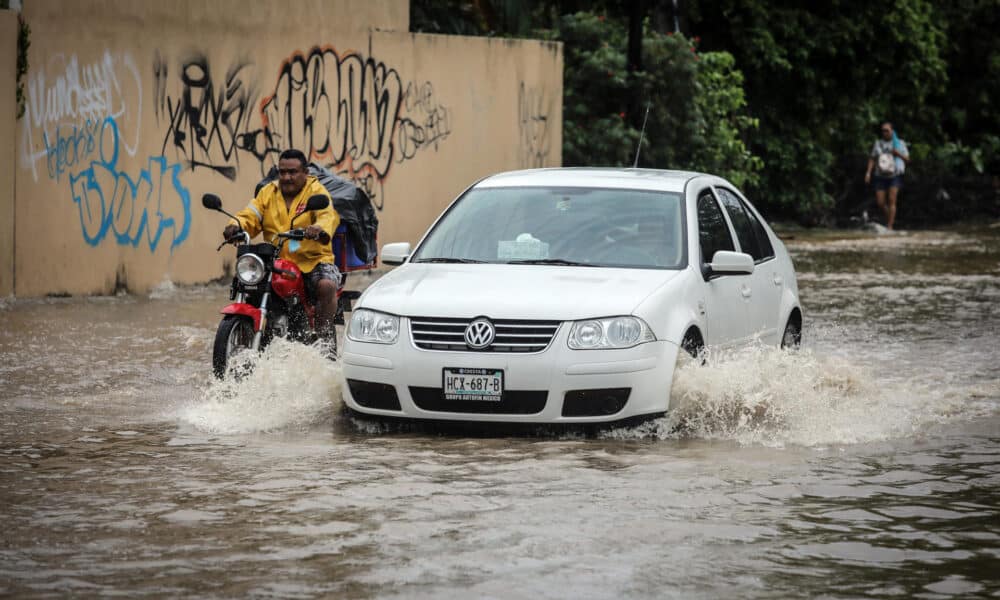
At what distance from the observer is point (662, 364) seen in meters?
8.74

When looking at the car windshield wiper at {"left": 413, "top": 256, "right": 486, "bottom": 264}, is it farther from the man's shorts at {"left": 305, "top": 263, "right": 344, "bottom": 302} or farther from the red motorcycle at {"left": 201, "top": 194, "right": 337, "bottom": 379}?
the man's shorts at {"left": 305, "top": 263, "right": 344, "bottom": 302}

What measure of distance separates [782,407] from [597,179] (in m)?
1.89

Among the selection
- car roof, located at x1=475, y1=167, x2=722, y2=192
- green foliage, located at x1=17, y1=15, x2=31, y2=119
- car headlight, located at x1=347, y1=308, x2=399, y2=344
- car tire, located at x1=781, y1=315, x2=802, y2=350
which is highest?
green foliage, located at x1=17, y1=15, x2=31, y2=119

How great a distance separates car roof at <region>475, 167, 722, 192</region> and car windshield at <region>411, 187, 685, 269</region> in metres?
0.06

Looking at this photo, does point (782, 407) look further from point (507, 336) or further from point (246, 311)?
point (246, 311)

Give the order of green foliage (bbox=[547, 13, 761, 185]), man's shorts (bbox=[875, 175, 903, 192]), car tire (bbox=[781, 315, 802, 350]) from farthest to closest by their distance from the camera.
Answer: man's shorts (bbox=[875, 175, 903, 192]) < green foliage (bbox=[547, 13, 761, 185]) < car tire (bbox=[781, 315, 802, 350])

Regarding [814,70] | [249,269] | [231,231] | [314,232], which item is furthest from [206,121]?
[814,70]

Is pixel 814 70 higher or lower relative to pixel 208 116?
higher

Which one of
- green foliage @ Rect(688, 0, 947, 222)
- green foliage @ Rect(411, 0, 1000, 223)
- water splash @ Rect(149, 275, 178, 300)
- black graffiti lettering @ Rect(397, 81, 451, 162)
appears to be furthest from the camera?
green foliage @ Rect(688, 0, 947, 222)

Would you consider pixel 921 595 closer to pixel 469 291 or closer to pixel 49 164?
pixel 469 291

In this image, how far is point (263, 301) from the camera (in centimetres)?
1041

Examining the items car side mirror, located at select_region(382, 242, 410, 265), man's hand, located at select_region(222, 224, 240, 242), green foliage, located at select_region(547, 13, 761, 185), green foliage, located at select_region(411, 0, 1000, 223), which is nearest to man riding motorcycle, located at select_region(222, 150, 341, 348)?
man's hand, located at select_region(222, 224, 240, 242)

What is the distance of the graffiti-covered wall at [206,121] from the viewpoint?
1644 cm

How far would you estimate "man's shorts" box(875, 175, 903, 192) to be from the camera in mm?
31359
